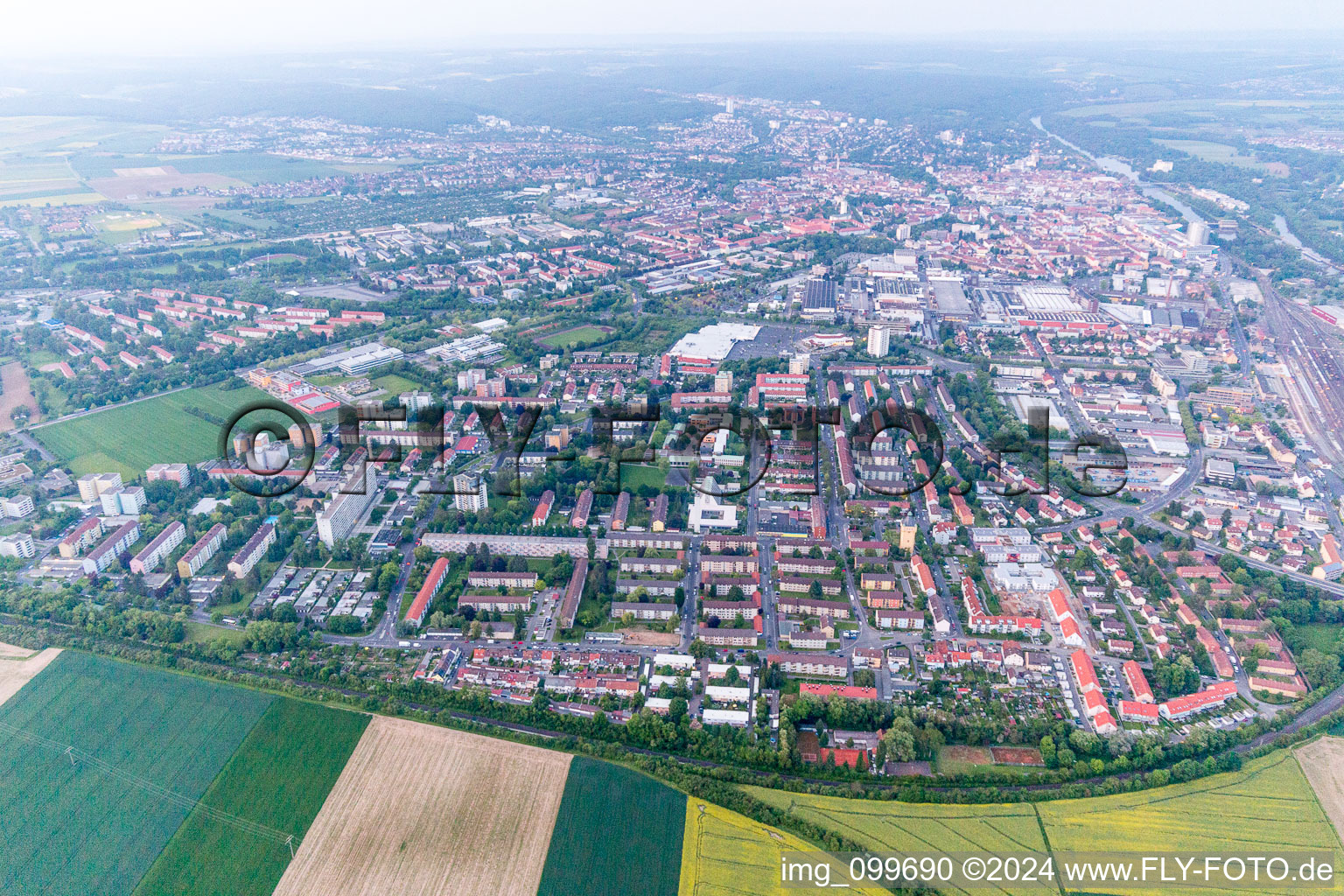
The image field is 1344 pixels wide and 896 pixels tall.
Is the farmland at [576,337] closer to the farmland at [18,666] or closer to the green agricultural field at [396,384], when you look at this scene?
the green agricultural field at [396,384]

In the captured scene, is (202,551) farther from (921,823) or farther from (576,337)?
(576,337)

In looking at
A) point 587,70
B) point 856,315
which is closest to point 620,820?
point 856,315

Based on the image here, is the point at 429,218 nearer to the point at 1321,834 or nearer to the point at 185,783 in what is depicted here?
the point at 185,783

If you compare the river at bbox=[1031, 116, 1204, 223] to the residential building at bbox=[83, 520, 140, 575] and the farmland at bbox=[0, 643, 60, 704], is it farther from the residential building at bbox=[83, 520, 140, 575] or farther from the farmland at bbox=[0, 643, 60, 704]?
the farmland at bbox=[0, 643, 60, 704]

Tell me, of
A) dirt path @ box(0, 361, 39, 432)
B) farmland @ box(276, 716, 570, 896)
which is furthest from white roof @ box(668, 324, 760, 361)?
dirt path @ box(0, 361, 39, 432)

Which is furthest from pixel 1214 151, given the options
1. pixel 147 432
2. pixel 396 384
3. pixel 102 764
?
pixel 102 764

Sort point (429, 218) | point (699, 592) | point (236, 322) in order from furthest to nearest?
1. point (429, 218)
2. point (236, 322)
3. point (699, 592)
